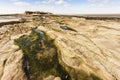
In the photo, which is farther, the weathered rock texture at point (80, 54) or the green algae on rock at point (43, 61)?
the green algae on rock at point (43, 61)

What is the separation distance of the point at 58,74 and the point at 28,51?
11.3 ft

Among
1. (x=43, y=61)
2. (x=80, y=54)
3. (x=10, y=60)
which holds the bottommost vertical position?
(x=43, y=61)

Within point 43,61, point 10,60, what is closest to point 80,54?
point 43,61

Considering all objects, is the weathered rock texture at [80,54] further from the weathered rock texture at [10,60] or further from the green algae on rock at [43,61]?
the green algae on rock at [43,61]

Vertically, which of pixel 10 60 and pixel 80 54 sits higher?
pixel 80 54

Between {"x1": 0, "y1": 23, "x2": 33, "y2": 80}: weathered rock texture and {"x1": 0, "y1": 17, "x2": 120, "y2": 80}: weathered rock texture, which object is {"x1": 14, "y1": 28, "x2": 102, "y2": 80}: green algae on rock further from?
{"x1": 0, "y1": 23, "x2": 33, "y2": 80}: weathered rock texture

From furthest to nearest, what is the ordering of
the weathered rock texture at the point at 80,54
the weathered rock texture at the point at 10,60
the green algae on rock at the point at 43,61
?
the green algae on rock at the point at 43,61
the weathered rock texture at the point at 80,54
the weathered rock texture at the point at 10,60

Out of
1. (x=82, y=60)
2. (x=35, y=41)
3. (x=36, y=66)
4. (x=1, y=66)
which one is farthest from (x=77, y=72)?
(x=35, y=41)

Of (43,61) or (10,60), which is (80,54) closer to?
(43,61)

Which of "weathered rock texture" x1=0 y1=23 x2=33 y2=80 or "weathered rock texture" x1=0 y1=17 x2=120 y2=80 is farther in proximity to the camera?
"weathered rock texture" x1=0 y1=17 x2=120 y2=80

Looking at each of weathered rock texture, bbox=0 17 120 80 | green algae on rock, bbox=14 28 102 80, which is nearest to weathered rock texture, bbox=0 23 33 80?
weathered rock texture, bbox=0 17 120 80

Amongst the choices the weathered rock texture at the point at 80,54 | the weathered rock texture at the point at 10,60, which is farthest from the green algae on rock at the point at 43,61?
the weathered rock texture at the point at 10,60

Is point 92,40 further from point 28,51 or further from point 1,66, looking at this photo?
point 1,66

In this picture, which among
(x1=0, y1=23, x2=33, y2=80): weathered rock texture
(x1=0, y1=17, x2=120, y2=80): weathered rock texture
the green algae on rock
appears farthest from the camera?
the green algae on rock
